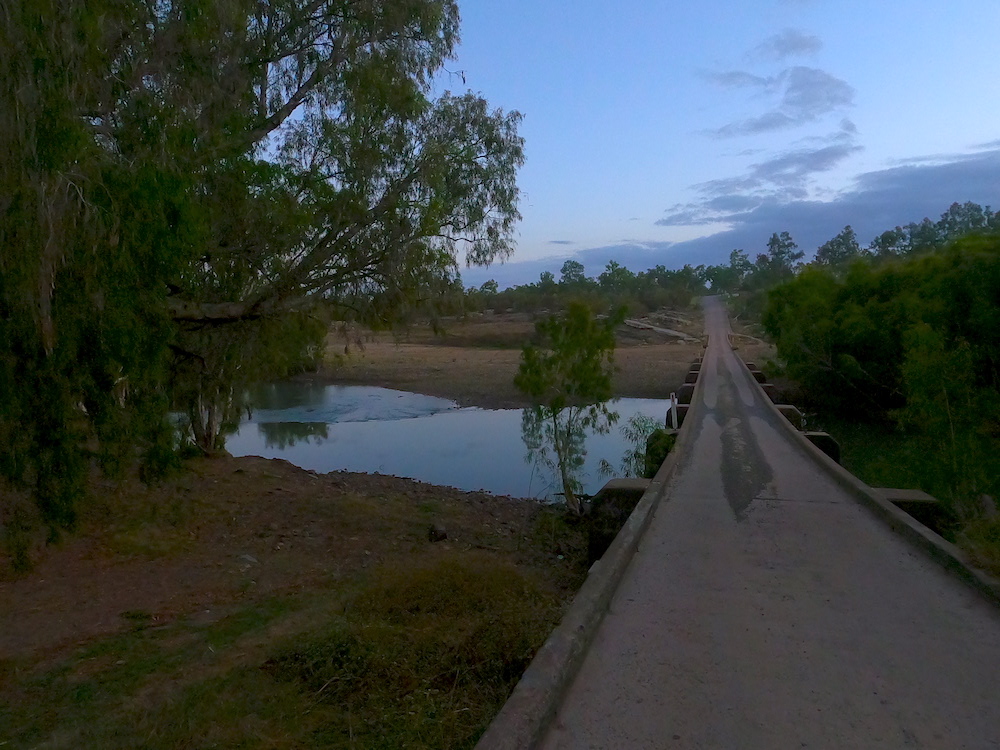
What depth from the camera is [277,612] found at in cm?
855

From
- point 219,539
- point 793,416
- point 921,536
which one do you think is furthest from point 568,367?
point 921,536

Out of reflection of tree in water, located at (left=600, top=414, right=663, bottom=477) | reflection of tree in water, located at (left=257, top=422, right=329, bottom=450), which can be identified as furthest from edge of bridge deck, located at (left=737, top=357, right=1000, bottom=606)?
reflection of tree in water, located at (left=257, top=422, right=329, bottom=450)

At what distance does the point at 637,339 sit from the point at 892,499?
4822 centimetres

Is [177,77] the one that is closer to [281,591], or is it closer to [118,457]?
[118,457]

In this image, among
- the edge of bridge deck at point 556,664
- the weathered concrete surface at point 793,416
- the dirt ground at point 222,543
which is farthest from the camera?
the weathered concrete surface at point 793,416

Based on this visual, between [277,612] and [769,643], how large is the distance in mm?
5712

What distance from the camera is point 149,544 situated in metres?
11.2

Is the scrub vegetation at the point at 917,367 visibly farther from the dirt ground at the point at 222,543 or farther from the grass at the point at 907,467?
the dirt ground at the point at 222,543

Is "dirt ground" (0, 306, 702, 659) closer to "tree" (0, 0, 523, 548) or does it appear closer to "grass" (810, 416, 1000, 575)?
"tree" (0, 0, 523, 548)

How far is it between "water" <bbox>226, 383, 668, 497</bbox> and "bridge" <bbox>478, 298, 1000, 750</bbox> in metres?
11.9

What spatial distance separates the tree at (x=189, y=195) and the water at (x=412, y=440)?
25.4 feet

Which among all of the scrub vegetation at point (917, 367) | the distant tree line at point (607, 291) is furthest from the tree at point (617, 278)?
the scrub vegetation at point (917, 367)

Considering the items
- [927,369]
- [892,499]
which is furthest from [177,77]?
[927,369]

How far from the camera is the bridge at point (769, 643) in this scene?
12.1ft
